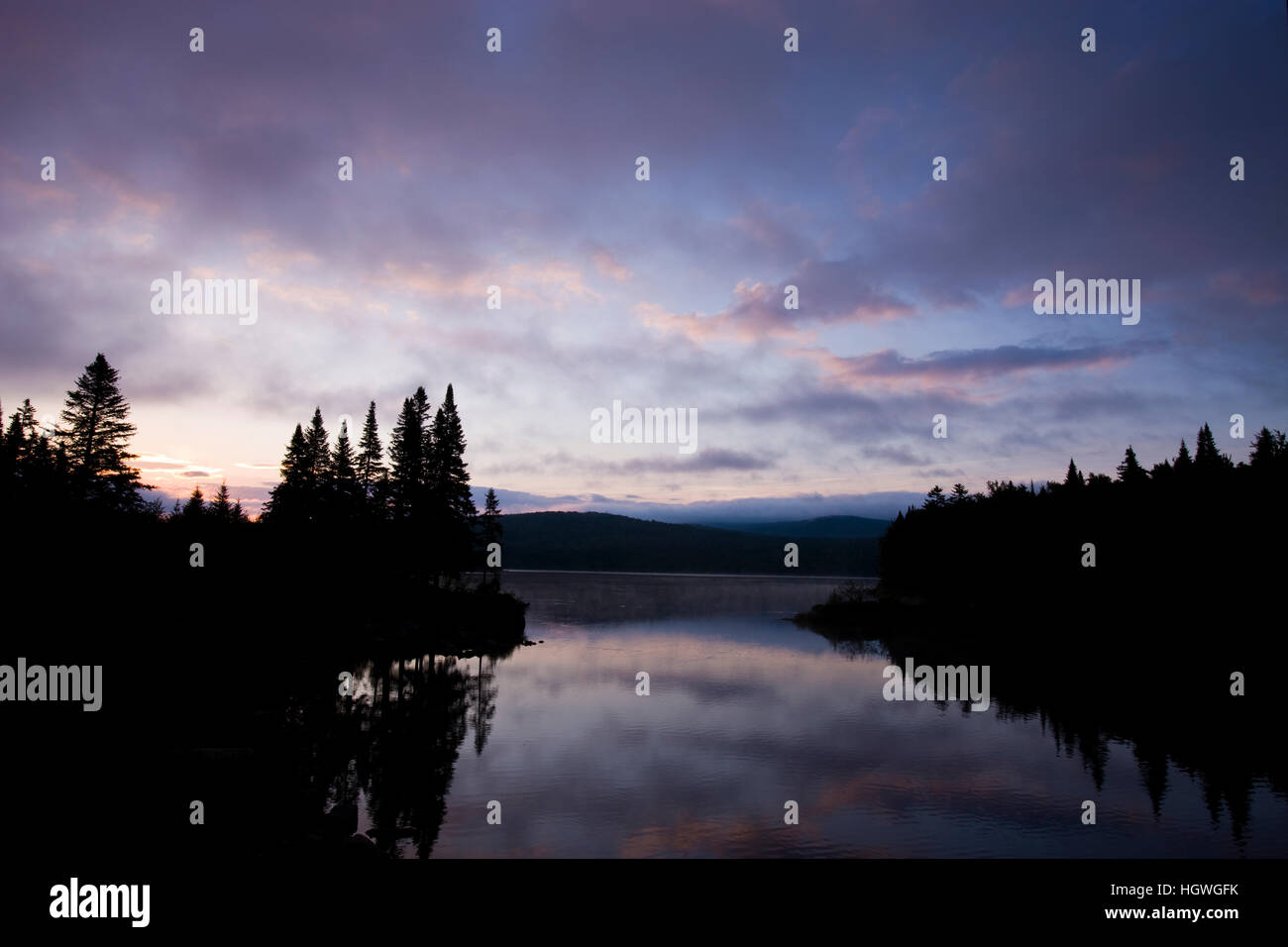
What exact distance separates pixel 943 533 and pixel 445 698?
86.9 meters

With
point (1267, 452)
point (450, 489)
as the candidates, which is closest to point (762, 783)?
point (450, 489)

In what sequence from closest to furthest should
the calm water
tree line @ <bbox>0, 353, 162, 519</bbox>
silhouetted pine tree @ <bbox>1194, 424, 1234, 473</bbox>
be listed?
the calm water → tree line @ <bbox>0, 353, 162, 519</bbox> → silhouetted pine tree @ <bbox>1194, 424, 1234, 473</bbox>

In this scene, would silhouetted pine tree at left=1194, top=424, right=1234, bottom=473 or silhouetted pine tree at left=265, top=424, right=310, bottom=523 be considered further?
silhouetted pine tree at left=1194, top=424, right=1234, bottom=473

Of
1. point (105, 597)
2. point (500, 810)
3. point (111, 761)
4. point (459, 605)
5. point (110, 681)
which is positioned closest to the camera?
point (111, 761)

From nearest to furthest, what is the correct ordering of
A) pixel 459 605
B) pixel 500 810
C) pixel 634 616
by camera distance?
pixel 500 810 < pixel 459 605 < pixel 634 616

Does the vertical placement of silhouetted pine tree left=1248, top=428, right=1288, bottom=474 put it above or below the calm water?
above

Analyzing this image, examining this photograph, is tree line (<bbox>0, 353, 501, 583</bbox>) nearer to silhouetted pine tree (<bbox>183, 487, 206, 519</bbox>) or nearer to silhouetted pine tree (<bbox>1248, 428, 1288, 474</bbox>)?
silhouetted pine tree (<bbox>183, 487, 206, 519</bbox>)

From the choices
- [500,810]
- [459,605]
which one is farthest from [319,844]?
[459,605]

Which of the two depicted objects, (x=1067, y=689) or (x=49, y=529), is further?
(x=1067, y=689)

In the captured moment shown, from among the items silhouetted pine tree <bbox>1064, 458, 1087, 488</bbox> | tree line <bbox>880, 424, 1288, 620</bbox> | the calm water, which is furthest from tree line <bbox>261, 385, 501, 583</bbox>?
silhouetted pine tree <bbox>1064, 458, 1087, 488</bbox>

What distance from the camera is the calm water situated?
2008 centimetres

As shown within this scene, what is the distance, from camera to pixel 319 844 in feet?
50.1

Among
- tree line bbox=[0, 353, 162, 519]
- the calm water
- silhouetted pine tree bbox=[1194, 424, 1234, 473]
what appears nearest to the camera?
the calm water

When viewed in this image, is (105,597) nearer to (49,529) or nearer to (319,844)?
(49,529)
